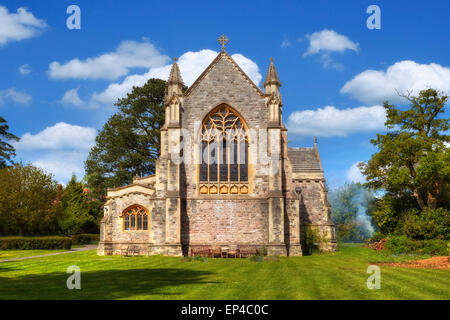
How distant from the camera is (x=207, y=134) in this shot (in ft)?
96.5

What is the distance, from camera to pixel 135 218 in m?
31.1

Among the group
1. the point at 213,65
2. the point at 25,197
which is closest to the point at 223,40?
the point at 213,65

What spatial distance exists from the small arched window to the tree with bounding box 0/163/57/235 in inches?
612

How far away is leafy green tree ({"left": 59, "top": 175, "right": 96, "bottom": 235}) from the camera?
160 feet

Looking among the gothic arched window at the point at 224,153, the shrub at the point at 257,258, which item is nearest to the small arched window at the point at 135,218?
the gothic arched window at the point at 224,153

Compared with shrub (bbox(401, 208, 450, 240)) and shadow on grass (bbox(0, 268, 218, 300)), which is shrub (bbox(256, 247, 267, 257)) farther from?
shrub (bbox(401, 208, 450, 240))

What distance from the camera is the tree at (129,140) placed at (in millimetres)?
50344

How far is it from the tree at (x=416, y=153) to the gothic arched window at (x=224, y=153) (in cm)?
1178

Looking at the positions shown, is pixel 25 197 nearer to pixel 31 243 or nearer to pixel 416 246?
pixel 31 243

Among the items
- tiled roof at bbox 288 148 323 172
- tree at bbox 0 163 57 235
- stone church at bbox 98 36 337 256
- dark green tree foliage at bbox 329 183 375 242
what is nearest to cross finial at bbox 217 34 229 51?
stone church at bbox 98 36 337 256

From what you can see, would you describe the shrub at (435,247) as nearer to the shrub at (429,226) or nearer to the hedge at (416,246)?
the hedge at (416,246)

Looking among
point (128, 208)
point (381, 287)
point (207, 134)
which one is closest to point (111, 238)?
point (128, 208)

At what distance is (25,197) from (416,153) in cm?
3516
